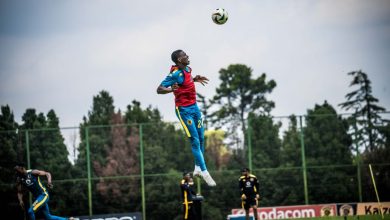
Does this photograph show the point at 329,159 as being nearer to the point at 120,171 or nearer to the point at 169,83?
the point at 120,171

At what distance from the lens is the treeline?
33.5 meters

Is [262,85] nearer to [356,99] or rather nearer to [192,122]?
A: [356,99]

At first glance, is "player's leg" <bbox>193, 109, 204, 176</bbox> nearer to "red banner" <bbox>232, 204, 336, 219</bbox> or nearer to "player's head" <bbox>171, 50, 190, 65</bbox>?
"player's head" <bbox>171, 50, 190, 65</bbox>

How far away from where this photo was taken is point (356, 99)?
64.5 metres

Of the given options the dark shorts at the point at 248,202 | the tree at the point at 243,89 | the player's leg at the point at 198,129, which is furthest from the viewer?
the tree at the point at 243,89

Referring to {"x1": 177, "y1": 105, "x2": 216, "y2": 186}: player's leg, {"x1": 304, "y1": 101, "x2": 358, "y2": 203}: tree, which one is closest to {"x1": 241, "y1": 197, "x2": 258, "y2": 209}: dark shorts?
{"x1": 304, "y1": 101, "x2": 358, "y2": 203}: tree

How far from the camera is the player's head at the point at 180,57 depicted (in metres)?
14.0

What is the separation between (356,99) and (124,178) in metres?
35.7

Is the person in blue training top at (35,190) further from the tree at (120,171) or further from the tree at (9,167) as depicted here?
the tree at (120,171)

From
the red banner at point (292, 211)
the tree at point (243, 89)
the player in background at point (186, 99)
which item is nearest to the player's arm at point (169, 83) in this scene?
the player in background at point (186, 99)

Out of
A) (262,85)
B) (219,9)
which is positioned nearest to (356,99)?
(262,85)

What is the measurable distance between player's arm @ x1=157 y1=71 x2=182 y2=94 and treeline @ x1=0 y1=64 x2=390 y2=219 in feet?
66.5

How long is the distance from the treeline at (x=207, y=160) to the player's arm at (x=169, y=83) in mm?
20271

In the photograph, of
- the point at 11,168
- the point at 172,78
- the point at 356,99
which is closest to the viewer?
the point at 172,78
